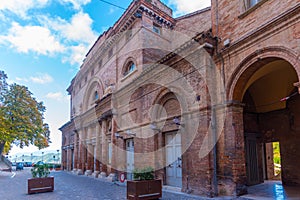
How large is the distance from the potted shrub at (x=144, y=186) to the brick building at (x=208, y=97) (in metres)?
1.59

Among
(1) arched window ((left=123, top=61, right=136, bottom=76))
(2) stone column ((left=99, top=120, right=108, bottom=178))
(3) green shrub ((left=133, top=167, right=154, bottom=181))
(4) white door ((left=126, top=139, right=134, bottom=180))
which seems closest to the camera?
(3) green shrub ((left=133, top=167, right=154, bottom=181))

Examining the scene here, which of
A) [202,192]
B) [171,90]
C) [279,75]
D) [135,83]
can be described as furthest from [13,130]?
[279,75]

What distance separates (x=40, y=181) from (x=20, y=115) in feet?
51.2

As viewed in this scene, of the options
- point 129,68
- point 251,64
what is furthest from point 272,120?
point 129,68

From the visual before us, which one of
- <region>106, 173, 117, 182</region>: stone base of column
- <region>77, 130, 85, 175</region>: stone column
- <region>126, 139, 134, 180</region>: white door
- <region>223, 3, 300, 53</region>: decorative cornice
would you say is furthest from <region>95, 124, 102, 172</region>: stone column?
<region>223, 3, 300, 53</region>: decorative cornice

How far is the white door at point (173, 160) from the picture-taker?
428 inches

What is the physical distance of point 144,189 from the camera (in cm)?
838

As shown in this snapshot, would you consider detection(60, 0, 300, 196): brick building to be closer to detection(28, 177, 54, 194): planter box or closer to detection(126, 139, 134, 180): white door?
detection(126, 139, 134, 180): white door

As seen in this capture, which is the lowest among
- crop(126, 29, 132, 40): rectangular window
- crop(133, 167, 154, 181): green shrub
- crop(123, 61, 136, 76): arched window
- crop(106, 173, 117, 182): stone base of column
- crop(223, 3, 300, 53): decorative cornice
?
crop(106, 173, 117, 182): stone base of column

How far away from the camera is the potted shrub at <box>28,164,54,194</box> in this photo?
11023 mm

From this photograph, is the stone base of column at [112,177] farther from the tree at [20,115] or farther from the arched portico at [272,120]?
the tree at [20,115]

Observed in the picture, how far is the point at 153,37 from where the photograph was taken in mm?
16125

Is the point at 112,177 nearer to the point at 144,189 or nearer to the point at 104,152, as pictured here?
the point at 104,152

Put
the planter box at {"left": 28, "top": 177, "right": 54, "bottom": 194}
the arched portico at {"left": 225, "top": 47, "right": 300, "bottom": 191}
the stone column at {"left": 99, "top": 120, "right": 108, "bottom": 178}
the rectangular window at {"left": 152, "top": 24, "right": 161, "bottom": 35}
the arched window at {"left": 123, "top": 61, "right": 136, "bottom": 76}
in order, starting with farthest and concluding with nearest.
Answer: the stone column at {"left": 99, "top": 120, "right": 108, "bottom": 178} < the rectangular window at {"left": 152, "top": 24, "right": 161, "bottom": 35} < the arched window at {"left": 123, "top": 61, "right": 136, "bottom": 76} < the planter box at {"left": 28, "top": 177, "right": 54, "bottom": 194} < the arched portico at {"left": 225, "top": 47, "right": 300, "bottom": 191}
